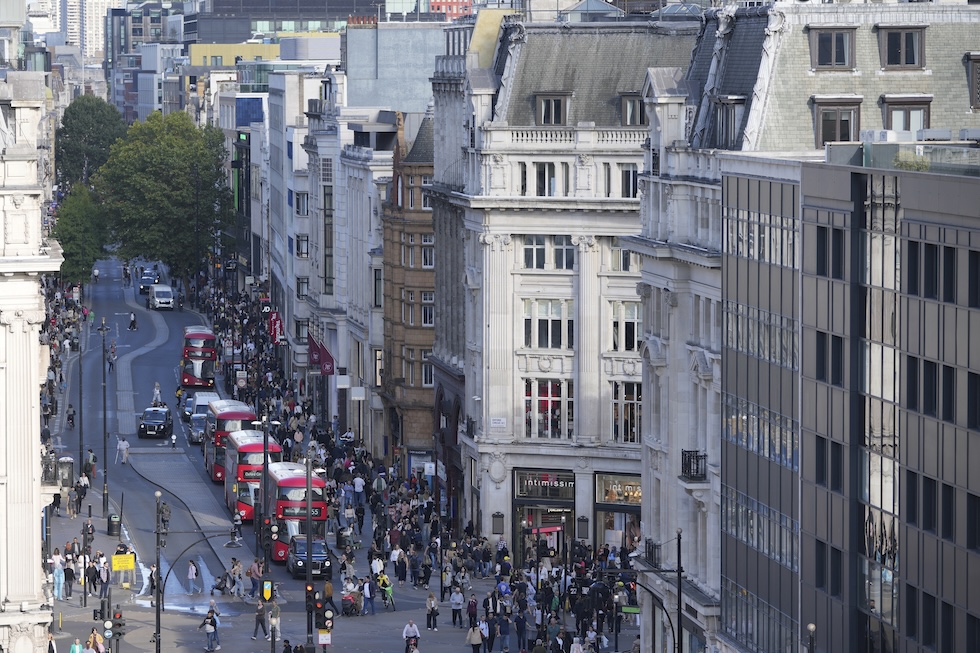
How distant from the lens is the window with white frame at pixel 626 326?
316 feet

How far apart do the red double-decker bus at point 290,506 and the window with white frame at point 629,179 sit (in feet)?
54.5

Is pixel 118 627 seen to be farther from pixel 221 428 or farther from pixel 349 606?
pixel 221 428

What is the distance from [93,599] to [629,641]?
20476mm

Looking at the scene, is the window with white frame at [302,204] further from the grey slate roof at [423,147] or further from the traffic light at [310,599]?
the traffic light at [310,599]

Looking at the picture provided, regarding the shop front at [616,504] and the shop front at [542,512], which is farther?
the shop front at [542,512]

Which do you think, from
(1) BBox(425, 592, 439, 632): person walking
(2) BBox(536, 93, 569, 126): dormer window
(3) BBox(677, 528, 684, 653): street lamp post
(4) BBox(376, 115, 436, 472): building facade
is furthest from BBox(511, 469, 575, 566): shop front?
(3) BBox(677, 528, 684, 653): street lamp post

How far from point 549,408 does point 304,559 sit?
36.0 feet

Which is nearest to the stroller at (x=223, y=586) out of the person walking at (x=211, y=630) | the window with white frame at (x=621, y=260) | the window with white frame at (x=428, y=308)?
the person walking at (x=211, y=630)

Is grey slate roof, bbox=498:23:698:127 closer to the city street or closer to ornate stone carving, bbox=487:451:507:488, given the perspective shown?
ornate stone carving, bbox=487:451:507:488

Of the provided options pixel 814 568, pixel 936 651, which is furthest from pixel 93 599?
pixel 936 651

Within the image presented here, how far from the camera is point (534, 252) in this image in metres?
98.6

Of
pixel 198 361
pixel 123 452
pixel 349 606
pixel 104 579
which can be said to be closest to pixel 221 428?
pixel 123 452

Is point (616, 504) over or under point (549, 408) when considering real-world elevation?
under

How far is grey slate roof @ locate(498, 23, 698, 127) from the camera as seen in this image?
97188 millimetres
